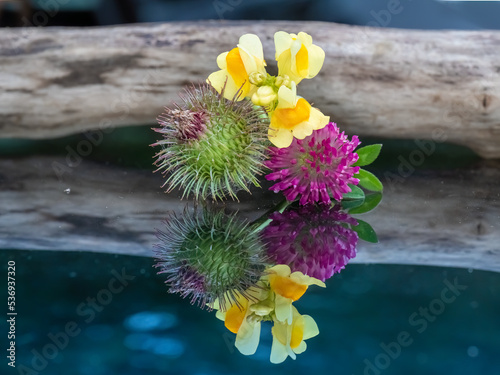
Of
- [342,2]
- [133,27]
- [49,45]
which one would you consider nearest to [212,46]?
[133,27]

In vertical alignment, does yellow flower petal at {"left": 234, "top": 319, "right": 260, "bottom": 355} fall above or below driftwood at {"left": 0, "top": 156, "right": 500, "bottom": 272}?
above

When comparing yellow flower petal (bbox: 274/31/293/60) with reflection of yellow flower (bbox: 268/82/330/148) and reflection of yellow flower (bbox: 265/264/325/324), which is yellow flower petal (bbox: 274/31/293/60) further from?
reflection of yellow flower (bbox: 265/264/325/324)

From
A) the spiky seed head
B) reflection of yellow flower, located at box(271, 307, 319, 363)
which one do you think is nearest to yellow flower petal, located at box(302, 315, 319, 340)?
reflection of yellow flower, located at box(271, 307, 319, 363)

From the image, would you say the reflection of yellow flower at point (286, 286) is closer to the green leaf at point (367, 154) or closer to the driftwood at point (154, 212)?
the driftwood at point (154, 212)

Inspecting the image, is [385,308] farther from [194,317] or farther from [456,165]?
[456,165]

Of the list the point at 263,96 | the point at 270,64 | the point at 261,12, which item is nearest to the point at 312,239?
the point at 263,96

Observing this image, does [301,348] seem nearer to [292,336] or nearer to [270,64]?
[292,336]
